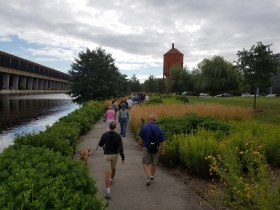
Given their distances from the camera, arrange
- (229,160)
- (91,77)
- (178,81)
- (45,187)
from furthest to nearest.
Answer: (178,81)
(91,77)
(229,160)
(45,187)

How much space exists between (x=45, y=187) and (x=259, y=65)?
20.2m

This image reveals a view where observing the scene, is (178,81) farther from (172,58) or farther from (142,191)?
(142,191)

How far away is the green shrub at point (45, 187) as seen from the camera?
256 centimetres

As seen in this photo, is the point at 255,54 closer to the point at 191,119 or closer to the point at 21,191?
the point at 191,119

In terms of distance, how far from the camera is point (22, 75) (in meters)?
75.2

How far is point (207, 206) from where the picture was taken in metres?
4.79

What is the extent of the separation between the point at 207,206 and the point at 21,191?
344cm

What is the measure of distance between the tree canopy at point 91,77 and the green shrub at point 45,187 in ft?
85.9

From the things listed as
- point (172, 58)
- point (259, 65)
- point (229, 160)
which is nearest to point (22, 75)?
point (172, 58)

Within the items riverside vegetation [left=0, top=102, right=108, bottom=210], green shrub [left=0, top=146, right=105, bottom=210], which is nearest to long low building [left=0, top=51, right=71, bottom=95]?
riverside vegetation [left=0, top=102, right=108, bottom=210]

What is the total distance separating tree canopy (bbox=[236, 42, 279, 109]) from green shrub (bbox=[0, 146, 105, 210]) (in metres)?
19.0

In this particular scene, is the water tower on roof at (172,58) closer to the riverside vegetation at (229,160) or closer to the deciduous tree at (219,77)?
the deciduous tree at (219,77)

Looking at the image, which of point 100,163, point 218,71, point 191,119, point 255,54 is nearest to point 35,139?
point 100,163

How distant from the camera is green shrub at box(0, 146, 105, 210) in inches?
101
